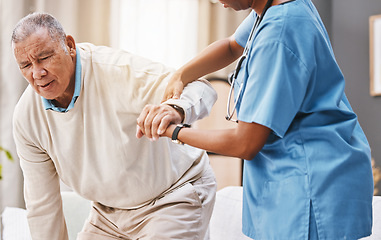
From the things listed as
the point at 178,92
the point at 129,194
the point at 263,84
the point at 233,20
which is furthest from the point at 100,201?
the point at 233,20

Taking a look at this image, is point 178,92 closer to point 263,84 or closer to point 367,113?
point 263,84

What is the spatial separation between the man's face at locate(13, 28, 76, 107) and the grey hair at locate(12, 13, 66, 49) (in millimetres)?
13

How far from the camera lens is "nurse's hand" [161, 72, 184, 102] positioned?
158cm

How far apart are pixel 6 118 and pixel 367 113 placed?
117 inches

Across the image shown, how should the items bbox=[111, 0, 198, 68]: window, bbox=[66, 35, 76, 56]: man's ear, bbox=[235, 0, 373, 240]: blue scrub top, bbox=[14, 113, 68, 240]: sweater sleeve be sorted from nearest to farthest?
bbox=[235, 0, 373, 240]: blue scrub top
bbox=[66, 35, 76, 56]: man's ear
bbox=[14, 113, 68, 240]: sweater sleeve
bbox=[111, 0, 198, 68]: window

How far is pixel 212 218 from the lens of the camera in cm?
252

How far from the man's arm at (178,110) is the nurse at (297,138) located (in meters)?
0.11

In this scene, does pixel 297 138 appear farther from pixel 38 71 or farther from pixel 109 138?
pixel 38 71

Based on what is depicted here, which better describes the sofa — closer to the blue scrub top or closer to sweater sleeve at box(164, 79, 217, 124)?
sweater sleeve at box(164, 79, 217, 124)

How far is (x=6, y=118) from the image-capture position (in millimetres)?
3455

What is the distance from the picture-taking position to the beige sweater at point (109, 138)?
1.75 m

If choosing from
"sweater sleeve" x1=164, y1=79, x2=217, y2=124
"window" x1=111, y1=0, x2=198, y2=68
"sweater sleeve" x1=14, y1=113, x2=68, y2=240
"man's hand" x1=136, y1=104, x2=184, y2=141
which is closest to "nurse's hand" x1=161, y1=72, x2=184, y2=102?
"sweater sleeve" x1=164, y1=79, x2=217, y2=124

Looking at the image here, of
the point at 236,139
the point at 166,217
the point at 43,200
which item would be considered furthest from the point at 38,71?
the point at 236,139

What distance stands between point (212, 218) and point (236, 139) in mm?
1429
